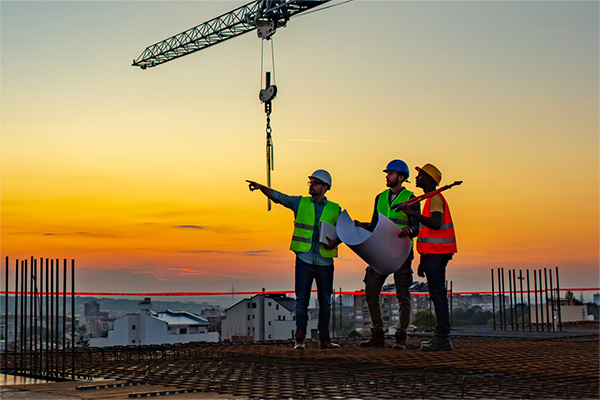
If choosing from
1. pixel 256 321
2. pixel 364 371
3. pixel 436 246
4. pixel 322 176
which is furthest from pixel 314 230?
pixel 256 321

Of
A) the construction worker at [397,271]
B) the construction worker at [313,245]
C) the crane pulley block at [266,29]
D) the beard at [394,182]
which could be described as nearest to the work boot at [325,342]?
the construction worker at [313,245]

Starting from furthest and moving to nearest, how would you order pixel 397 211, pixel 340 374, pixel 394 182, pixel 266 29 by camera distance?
pixel 266 29 → pixel 394 182 → pixel 397 211 → pixel 340 374

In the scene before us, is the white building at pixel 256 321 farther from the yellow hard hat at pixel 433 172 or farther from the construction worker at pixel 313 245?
the yellow hard hat at pixel 433 172

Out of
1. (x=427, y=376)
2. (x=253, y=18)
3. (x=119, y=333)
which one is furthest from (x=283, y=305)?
(x=427, y=376)

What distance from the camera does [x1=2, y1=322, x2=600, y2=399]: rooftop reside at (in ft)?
16.0

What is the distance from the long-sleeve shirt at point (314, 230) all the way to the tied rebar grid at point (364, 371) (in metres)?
1.11

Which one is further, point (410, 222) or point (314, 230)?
point (314, 230)

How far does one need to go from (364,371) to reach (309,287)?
117 inches

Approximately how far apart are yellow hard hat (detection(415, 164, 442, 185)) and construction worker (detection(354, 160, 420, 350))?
0.39 meters

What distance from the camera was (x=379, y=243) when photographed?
798cm

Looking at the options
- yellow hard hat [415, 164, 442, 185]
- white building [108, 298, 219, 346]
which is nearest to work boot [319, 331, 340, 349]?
yellow hard hat [415, 164, 442, 185]

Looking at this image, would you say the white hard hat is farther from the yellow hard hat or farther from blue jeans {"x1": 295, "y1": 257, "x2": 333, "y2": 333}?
the yellow hard hat

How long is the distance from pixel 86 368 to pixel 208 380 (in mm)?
1901

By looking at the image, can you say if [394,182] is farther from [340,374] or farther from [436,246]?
[340,374]
